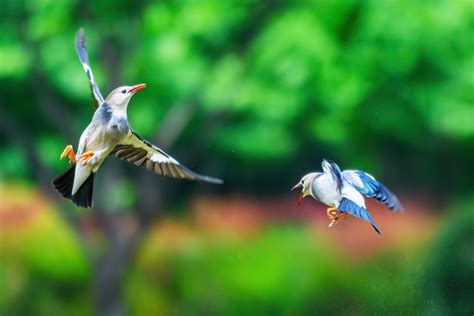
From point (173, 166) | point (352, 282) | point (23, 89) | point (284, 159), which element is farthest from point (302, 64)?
point (173, 166)

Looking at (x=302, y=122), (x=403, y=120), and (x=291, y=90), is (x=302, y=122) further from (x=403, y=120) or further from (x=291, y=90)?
(x=403, y=120)

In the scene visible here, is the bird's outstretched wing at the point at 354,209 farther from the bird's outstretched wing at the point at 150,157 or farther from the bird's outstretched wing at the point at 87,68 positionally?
the bird's outstretched wing at the point at 87,68

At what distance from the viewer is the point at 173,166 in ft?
7.44

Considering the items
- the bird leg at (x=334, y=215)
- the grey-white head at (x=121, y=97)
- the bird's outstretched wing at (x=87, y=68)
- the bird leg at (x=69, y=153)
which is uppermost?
the bird's outstretched wing at (x=87, y=68)

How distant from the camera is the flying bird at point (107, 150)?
208 centimetres

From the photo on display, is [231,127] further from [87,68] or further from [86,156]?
[86,156]

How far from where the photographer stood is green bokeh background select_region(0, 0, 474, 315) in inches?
279

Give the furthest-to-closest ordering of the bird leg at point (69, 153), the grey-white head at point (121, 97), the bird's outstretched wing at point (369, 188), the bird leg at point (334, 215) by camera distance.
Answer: the bird's outstretched wing at point (369, 188)
the bird leg at point (334, 215)
the grey-white head at point (121, 97)
the bird leg at point (69, 153)

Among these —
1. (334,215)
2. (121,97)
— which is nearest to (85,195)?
(121,97)

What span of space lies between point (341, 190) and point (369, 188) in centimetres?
13

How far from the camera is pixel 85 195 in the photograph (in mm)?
2221

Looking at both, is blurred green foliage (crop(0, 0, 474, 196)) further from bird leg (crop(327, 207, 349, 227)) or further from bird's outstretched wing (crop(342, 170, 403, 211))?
bird leg (crop(327, 207, 349, 227))

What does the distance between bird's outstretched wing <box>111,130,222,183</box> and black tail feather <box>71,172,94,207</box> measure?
0.10m

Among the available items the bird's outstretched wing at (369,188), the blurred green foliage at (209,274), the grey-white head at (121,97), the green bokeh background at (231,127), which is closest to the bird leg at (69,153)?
the grey-white head at (121,97)
